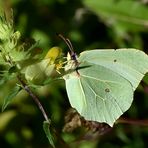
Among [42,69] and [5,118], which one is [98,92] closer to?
[42,69]

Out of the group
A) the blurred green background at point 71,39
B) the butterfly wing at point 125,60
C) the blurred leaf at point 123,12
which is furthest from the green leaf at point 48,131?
the blurred leaf at point 123,12

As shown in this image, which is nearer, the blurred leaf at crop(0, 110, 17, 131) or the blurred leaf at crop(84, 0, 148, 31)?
the blurred leaf at crop(0, 110, 17, 131)

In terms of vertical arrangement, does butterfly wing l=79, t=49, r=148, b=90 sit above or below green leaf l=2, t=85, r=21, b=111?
below

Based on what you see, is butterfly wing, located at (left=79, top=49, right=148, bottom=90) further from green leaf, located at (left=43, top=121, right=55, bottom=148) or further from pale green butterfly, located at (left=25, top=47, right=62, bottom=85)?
green leaf, located at (left=43, top=121, right=55, bottom=148)

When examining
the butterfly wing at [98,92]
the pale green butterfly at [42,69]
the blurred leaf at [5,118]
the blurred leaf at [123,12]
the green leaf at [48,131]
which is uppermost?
the pale green butterfly at [42,69]

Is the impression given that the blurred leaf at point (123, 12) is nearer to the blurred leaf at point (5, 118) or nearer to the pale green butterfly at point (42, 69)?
the blurred leaf at point (5, 118)

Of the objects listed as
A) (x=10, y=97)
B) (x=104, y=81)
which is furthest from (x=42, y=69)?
(x=104, y=81)

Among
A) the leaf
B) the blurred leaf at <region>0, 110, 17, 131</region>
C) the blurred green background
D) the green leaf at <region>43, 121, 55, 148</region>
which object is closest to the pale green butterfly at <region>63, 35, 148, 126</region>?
the leaf

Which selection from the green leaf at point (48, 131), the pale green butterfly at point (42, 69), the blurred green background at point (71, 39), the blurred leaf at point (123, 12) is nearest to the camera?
the green leaf at point (48, 131)
